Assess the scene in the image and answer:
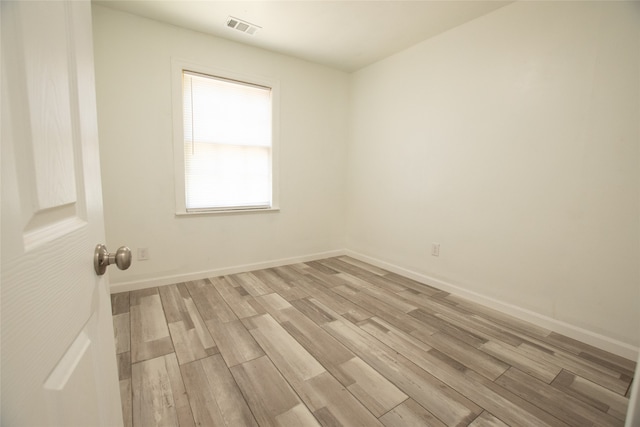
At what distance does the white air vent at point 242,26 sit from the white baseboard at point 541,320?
288 cm

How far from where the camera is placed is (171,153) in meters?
2.66

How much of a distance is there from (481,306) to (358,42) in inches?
110

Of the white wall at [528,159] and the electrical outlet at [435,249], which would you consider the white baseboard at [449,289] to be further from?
the electrical outlet at [435,249]

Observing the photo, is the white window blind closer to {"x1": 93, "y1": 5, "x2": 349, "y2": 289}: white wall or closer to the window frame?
the window frame

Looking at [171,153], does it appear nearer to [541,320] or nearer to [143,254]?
[143,254]

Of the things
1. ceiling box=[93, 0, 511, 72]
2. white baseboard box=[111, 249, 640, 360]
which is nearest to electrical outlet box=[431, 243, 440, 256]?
white baseboard box=[111, 249, 640, 360]

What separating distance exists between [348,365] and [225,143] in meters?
2.41

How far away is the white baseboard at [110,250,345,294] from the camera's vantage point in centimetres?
256

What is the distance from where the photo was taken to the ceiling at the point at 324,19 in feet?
7.23

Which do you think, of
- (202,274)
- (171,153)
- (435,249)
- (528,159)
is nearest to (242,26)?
(171,153)

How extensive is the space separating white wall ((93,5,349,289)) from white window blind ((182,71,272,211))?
0.52 ft

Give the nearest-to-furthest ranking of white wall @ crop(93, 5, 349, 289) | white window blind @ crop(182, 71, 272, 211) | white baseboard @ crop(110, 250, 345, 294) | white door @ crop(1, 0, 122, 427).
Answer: white door @ crop(1, 0, 122, 427), white wall @ crop(93, 5, 349, 289), white baseboard @ crop(110, 250, 345, 294), white window blind @ crop(182, 71, 272, 211)

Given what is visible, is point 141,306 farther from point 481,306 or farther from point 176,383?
point 481,306

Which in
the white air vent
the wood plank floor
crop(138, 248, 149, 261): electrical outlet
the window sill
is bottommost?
the wood plank floor
